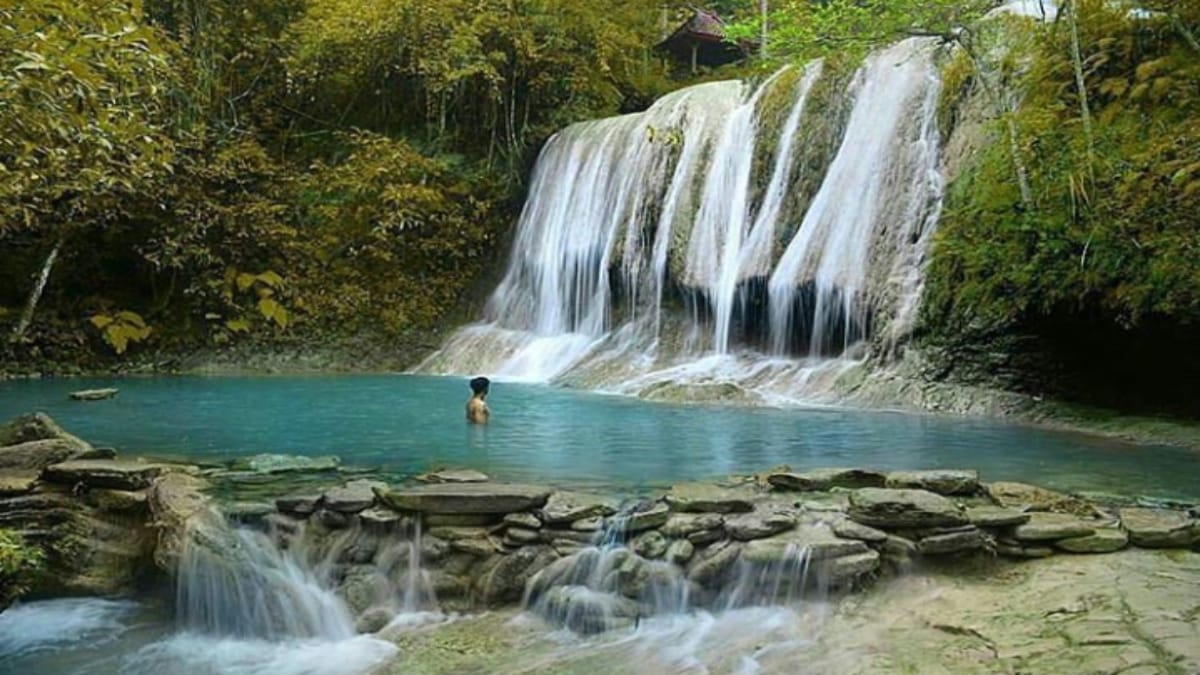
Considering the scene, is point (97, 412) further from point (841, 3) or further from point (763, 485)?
point (841, 3)

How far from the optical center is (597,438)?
24.3 ft

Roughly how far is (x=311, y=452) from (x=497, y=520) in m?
→ 2.73

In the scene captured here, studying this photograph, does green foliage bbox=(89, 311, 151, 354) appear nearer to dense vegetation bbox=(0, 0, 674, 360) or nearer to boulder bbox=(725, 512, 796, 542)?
dense vegetation bbox=(0, 0, 674, 360)

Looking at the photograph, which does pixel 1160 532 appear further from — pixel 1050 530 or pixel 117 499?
pixel 117 499

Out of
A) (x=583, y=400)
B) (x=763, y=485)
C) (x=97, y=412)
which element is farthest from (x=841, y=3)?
(x=97, y=412)

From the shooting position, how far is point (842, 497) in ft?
15.3

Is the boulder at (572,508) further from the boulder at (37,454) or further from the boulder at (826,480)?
the boulder at (37,454)

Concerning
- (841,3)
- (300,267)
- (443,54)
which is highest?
(443,54)

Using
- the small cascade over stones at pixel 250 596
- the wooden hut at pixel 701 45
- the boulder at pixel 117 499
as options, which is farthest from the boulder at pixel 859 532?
the wooden hut at pixel 701 45

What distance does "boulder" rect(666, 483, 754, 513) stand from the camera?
14.3 feet

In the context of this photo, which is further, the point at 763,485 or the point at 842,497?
the point at 763,485

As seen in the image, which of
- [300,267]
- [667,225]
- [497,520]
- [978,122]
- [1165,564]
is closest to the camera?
[1165,564]

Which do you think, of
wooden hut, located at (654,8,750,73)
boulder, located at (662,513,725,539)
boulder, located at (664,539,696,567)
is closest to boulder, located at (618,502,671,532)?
boulder, located at (662,513,725,539)

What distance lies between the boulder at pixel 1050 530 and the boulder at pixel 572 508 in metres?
1.90
